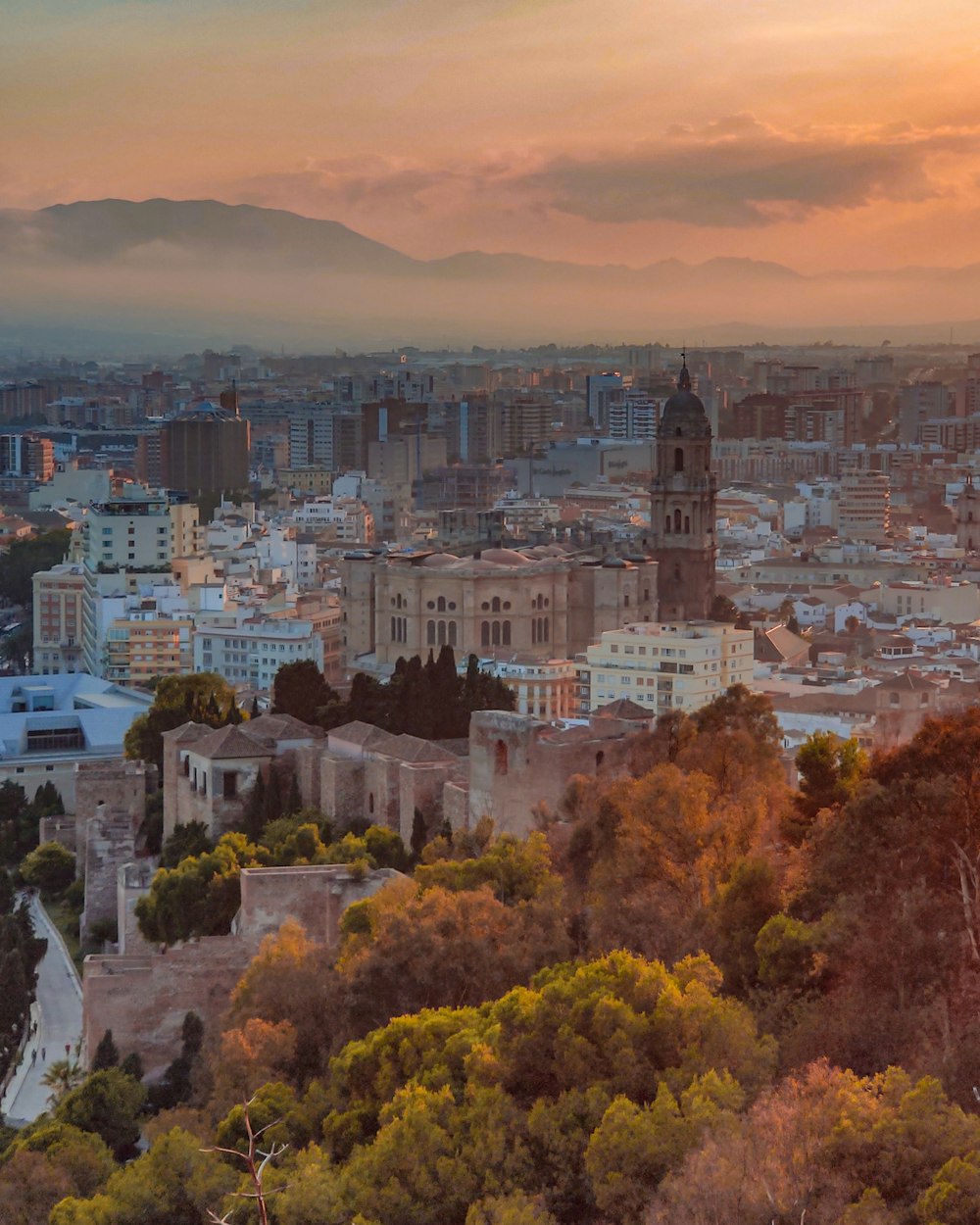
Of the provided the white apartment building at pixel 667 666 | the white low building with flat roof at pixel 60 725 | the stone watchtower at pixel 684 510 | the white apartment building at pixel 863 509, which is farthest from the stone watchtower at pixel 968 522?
the white apartment building at pixel 667 666

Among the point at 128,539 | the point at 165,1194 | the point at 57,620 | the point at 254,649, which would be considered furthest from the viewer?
the point at 128,539

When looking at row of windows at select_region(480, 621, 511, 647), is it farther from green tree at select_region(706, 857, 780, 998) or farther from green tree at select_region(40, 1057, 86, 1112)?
green tree at select_region(706, 857, 780, 998)

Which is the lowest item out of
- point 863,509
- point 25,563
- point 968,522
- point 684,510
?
point 25,563

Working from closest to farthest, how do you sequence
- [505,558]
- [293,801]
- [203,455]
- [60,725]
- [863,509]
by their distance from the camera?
[293,801], [60,725], [505,558], [863,509], [203,455]

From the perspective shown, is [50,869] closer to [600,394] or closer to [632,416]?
[632,416]

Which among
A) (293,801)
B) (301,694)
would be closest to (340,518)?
(301,694)

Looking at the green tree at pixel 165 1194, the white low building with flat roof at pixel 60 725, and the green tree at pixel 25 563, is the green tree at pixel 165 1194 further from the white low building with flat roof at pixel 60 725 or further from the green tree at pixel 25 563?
the green tree at pixel 25 563
